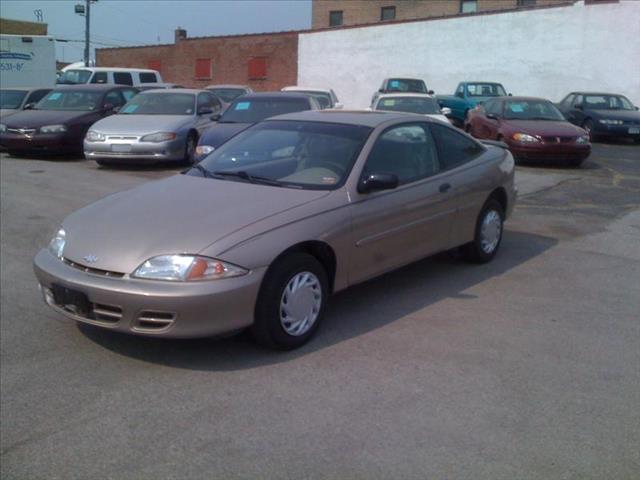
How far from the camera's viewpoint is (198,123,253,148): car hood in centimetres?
1159

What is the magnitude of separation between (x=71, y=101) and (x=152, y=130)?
365 cm

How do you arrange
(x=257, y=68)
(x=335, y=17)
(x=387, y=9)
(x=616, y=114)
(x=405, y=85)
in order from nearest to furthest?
(x=616, y=114) < (x=405, y=85) < (x=257, y=68) < (x=387, y=9) < (x=335, y=17)

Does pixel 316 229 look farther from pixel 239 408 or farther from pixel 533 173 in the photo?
pixel 533 173

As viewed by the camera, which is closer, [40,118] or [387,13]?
[40,118]

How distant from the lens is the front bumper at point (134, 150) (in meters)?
12.9

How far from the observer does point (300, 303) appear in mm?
4738

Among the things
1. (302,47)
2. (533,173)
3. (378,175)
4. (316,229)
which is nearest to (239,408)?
(316,229)

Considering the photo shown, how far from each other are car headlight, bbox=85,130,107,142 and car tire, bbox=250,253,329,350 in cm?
929

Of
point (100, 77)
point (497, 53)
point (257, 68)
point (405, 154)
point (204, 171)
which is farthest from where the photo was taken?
point (257, 68)

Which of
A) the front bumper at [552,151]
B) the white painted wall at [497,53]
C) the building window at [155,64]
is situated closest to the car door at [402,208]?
the front bumper at [552,151]

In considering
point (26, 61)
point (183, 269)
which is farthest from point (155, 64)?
point (183, 269)

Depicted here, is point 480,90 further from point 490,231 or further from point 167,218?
point 167,218

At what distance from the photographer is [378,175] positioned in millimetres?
5227

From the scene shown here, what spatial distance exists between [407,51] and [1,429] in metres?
29.8
